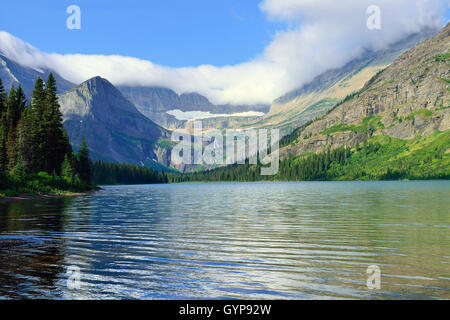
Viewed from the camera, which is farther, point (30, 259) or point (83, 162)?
point (83, 162)

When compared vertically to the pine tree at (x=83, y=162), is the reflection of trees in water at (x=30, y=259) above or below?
below

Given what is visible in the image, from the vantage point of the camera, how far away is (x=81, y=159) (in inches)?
6176

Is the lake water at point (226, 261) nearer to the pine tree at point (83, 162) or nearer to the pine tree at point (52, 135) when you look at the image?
the pine tree at point (52, 135)

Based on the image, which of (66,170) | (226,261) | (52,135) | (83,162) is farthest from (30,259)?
(83,162)

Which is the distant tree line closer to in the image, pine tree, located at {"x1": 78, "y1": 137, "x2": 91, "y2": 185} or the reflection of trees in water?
pine tree, located at {"x1": 78, "y1": 137, "x2": 91, "y2": 185}

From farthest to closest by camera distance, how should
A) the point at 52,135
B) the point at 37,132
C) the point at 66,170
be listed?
the point at 52,135
the point at 66,170
the point at 37,132

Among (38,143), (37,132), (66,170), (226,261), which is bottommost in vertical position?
(226,261)

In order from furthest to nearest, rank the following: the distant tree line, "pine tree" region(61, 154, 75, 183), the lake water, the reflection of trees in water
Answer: "pine tree" region(61, 154, 75, 183)
the distant tree line
the reflection of trees in water
the lake water

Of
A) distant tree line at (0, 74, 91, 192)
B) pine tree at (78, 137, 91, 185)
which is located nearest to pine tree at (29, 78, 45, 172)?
distant tree line at (0, 74, 91, 192)

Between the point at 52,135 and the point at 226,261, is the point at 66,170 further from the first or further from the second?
the point at 226,261

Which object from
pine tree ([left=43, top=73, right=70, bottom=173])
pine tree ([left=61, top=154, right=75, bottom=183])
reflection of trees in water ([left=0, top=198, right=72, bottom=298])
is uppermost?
pine tree ([left=43, top=73, right=70, bottom=173])

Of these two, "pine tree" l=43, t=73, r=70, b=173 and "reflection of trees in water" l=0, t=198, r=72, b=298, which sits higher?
"pine tree" l=43, t=73, r=70, b=173

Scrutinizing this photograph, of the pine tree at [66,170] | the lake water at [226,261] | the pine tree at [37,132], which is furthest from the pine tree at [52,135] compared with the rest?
the lake water at [226,261]
